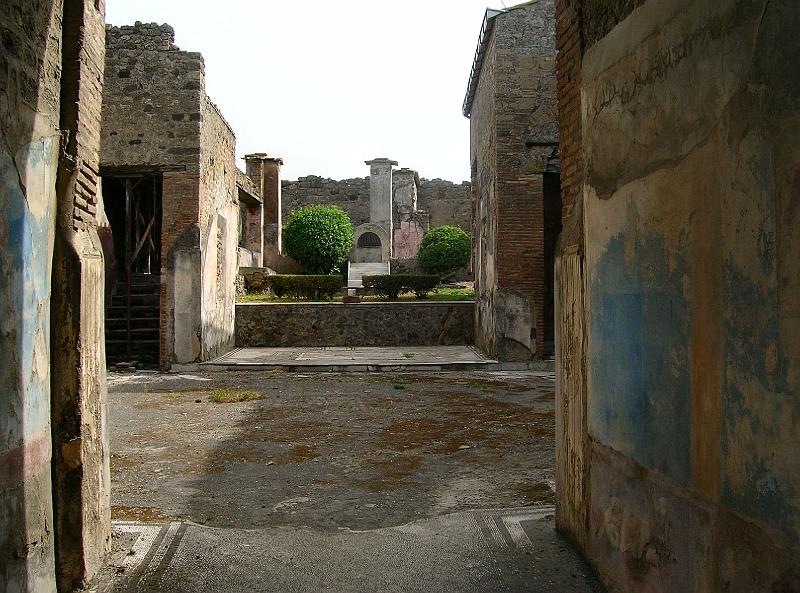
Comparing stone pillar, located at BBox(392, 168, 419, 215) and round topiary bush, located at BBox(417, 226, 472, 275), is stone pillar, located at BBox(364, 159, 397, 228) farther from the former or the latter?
round topiary bush, located at BBox(417, 226, 472, 275)

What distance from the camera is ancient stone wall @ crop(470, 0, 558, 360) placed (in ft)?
40.7

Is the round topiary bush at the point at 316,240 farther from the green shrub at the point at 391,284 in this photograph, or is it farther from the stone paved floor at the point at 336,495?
the stone paved floor at the point at 336,495

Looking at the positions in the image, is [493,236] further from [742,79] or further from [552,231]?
[742,79]

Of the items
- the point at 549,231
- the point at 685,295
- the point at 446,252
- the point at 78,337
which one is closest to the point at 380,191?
the point at 446,252

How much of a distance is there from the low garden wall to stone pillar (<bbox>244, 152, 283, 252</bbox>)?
28.1ft

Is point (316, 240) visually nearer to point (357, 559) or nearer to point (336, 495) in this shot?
point (336, 495)

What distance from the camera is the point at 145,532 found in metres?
4.24

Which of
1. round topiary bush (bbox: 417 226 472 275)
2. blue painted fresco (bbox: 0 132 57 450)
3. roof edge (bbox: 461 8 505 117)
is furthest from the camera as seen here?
round topiary bush (bbox: 417 226 472 275)

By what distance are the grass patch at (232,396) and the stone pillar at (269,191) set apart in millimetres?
14652

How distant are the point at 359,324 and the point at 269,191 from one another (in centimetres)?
987

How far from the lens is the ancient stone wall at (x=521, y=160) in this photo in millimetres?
12414

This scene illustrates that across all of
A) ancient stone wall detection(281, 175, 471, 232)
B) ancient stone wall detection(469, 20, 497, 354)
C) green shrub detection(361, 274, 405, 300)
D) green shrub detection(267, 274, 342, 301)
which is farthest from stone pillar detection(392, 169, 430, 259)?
ancient stone wall detection(469, 20, 497, 354)

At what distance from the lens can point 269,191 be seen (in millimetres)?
24234

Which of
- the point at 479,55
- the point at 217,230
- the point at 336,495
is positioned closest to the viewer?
the point at 336,495
